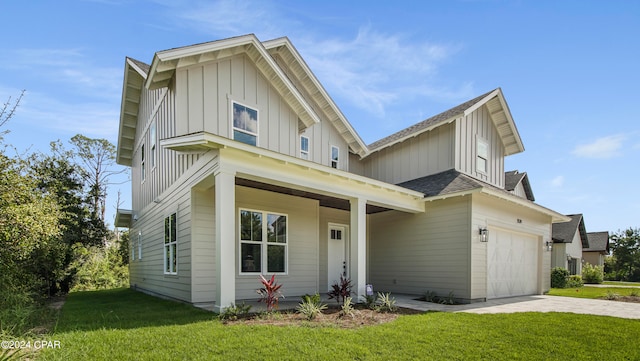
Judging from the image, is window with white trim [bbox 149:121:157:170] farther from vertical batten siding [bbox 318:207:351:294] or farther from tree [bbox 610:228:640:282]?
tree [bbox 610:228:640:282]

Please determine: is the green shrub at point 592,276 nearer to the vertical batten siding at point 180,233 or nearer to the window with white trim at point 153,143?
the vertical batten siding at point 180,233

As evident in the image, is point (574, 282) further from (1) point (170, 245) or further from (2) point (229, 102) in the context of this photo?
(1) point (170, 245)

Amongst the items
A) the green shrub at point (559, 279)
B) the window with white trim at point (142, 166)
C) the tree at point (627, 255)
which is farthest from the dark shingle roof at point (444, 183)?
the tree at point (627, 255)

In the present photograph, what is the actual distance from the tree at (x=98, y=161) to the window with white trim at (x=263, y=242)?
16.1 metres

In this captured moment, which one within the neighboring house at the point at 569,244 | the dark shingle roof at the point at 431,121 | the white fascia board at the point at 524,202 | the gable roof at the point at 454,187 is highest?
the dark shingle roof at the point at 431,121

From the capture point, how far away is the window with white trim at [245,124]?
30.4 feet

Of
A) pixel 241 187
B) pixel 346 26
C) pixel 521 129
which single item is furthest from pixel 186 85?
pixel 521 129

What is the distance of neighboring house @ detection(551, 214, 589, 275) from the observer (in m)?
23.2

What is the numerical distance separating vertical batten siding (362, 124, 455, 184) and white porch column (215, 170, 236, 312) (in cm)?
860

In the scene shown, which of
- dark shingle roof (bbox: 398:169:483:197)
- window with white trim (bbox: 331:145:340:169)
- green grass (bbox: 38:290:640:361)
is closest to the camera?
green grass (bbox: 38:290:640:361)

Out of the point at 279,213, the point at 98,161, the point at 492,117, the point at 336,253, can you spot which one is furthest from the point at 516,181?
the point at 98,161

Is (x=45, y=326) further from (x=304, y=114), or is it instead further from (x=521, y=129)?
(x=521, y=129)

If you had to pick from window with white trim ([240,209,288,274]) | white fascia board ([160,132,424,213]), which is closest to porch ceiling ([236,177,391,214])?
window with white trim ([240,209,288,274])

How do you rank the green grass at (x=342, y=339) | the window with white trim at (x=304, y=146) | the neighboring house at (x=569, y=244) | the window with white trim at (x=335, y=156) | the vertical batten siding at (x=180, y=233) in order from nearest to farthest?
the green grass at (x=342, y=339) < the vertical batten siding at (x=180, y=233) < the window with white trim at (x=304, y=146) < the window with white trim at (x=335, y=156) < the neighboring house at (x=569, y=244)
